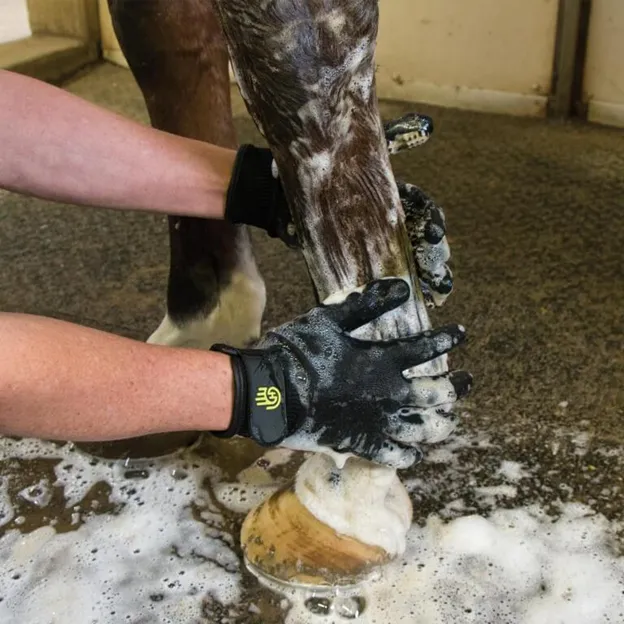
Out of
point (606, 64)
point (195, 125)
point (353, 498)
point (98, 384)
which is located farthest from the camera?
point (606, 64)

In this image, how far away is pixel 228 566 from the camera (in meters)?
0.95

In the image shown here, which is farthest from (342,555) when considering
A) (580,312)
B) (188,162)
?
(580,312)

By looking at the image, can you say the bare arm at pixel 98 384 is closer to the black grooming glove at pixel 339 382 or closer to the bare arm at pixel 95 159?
→ the black grooming glove at pixel 339 382

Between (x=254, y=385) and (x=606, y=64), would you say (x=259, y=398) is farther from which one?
(x=606, y=64)

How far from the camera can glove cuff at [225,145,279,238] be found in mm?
959

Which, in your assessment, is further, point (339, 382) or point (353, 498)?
point (353, 498)

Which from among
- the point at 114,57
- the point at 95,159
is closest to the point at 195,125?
the point at 95,159

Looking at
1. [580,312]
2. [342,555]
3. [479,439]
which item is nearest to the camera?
[342,555]

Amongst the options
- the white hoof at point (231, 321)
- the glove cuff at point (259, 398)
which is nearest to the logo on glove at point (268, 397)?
the glove cuff at point (259, 398)

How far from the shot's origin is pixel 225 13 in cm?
73

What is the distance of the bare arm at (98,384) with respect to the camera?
2.25ft

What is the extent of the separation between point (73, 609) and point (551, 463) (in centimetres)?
59

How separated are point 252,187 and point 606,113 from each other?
1.59 m

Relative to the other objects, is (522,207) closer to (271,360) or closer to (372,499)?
(372,499)
